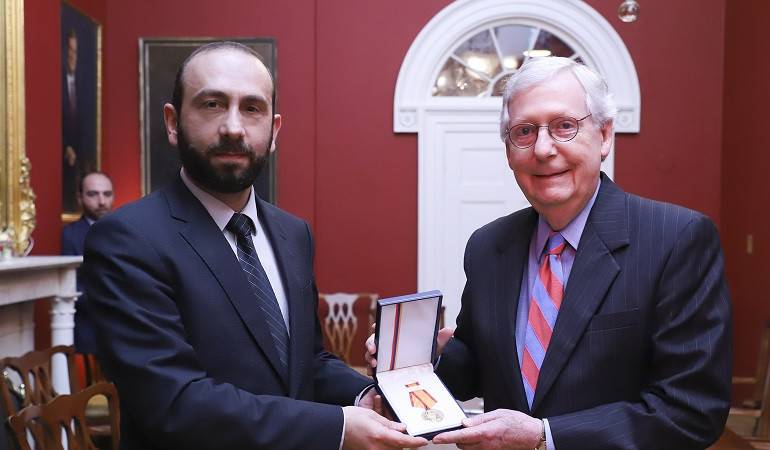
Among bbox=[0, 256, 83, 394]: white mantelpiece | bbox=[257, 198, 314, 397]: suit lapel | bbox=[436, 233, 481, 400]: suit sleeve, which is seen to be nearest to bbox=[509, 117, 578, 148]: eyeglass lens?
bbox=[436, 233, 481, 400]: suit sleeve

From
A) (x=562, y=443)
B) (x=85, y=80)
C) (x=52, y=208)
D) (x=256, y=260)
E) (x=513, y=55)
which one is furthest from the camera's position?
(x=513, y=55)

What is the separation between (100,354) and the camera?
1791 mm

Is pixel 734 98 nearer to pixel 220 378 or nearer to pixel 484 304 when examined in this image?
pixel 484 304

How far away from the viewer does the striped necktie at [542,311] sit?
1.86 metres

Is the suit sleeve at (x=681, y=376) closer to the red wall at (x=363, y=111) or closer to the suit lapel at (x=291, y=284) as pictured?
the suit lapel at (x=291, y=284)

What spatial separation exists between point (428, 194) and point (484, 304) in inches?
197

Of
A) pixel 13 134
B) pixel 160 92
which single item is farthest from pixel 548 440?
pixel 160 92

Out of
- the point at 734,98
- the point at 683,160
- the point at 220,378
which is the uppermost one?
the point at 734,98

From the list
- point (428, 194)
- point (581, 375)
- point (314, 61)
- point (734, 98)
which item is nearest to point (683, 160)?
point (734, 98)

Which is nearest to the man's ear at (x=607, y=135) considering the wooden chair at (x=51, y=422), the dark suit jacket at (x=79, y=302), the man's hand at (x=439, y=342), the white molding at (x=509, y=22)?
the man's hand at (x=439, y=342)

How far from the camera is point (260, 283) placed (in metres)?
1.89

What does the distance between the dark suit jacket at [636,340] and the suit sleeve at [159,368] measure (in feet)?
1.94

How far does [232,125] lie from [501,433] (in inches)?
36.2

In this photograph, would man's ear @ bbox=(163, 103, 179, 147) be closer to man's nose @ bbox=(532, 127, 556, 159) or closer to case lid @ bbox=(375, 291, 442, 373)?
case lid @ bbox=(375, 291, 442, 373)
